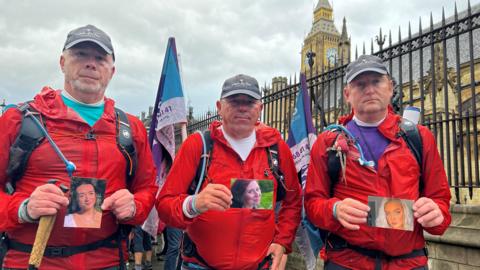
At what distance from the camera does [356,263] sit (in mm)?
2344

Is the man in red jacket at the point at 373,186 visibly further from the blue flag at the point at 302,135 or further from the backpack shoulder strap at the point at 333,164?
the blue flag at the point at 302,135

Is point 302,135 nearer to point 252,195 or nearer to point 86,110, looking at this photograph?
point 252,195

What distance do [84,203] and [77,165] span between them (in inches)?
12.0

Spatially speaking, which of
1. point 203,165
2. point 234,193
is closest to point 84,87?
point 203,165

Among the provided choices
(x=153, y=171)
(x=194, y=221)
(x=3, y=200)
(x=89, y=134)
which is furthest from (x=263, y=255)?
(x=3, y=200)

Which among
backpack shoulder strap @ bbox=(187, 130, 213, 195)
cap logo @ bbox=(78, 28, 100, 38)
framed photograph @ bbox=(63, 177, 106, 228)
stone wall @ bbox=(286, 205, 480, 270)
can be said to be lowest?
stone wall @ bbox=(286, 205, 480, 270)

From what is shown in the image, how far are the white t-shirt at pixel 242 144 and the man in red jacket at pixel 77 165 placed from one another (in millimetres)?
640

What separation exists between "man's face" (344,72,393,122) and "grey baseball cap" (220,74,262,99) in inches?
25.5

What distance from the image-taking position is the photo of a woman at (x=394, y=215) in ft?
6.98

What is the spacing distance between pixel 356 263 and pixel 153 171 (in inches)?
56.5

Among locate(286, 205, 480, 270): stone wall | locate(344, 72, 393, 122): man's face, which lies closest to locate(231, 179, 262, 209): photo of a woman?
locate(344, 72, 393, 122): man's face

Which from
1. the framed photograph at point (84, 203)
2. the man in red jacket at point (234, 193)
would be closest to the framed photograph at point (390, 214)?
the man in red jacket at point (234, 193)

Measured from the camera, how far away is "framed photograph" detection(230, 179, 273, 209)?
2297 millimetres

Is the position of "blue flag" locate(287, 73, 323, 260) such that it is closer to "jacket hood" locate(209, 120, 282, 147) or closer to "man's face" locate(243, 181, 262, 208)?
"jacket hood" locate(209, 120, 282, 147)
